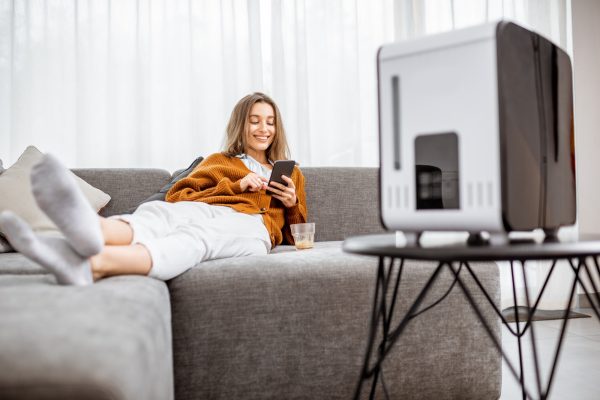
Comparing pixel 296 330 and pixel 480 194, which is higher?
pixel 480 194

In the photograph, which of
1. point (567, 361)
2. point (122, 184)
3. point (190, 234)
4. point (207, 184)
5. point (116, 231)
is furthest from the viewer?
point (122, 184)

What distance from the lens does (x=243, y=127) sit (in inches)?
85.2

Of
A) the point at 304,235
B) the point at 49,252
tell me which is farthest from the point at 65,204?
the point at 304,235

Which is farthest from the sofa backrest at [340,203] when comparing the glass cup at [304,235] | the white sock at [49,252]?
the white sock at [49,252]

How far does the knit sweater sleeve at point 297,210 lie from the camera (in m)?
1.91

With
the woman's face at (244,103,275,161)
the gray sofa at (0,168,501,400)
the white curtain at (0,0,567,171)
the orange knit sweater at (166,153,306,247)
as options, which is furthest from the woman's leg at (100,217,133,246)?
the white curtain at (0,0,567,171)

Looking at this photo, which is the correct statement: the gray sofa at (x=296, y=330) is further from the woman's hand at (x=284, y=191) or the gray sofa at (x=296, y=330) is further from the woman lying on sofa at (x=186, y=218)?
the woman's hand at (x=284, y=191)

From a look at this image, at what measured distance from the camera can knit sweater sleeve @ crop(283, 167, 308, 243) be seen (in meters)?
1.91

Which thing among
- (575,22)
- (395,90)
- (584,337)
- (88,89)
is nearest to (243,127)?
(88,89)

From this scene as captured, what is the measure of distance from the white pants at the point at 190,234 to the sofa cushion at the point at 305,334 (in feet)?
0.20

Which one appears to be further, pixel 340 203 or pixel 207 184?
pixel 340 203

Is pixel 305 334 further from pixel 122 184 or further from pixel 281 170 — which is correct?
pixel 122 184

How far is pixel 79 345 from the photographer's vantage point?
664 millimetres

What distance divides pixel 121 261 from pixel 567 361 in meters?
1.57
